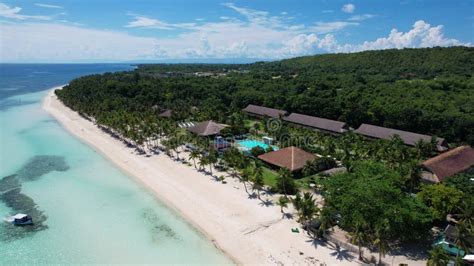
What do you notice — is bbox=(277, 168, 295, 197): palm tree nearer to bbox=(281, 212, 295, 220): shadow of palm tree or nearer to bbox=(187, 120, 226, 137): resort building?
bbox=(281, 212, 295, 220): shadow of palm tree

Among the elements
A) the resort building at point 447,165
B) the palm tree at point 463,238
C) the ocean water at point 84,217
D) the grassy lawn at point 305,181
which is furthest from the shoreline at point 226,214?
the resort building at point 447,165

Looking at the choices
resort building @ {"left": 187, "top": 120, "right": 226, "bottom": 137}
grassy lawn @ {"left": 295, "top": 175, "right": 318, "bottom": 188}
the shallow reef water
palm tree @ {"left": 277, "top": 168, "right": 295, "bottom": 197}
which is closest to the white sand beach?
palm tree @ {"left": 277, "top": 168, "right": 295, "bottom": 197}

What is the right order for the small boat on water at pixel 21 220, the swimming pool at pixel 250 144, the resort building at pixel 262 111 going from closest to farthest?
1. the small boat on water at pixel 21 220
2. the swimming pool at pixel 250 144
3. the resort building at pixel 262 111

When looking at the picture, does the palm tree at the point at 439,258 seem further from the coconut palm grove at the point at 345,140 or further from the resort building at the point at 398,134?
the resort building at the point at 398,134

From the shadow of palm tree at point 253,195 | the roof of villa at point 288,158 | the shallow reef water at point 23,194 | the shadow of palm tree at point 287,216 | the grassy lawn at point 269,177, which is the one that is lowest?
the shallow reef water at point 23,194

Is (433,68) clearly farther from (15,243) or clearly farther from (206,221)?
(15,243)

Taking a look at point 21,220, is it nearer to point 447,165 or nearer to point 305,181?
point 305,181
